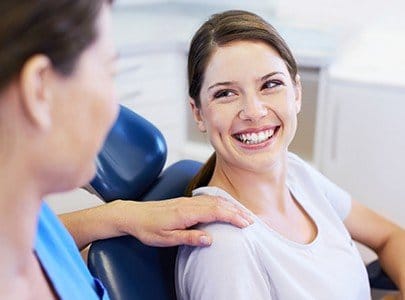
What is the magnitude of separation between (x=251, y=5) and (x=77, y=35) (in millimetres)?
2188

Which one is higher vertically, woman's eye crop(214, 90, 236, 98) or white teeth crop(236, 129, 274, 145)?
woman's eye crop(214, 90, 236, 98)

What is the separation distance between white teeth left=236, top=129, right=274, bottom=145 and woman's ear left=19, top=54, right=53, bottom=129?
2.09 ft

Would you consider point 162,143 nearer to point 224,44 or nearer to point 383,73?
point 224,44

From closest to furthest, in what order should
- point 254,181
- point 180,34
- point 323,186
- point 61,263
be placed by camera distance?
point 61,263
point 254,181
point 323,186
point 180,34

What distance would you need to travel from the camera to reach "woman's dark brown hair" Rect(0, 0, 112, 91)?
0.56m

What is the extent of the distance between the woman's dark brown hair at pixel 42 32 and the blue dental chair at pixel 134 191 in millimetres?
622

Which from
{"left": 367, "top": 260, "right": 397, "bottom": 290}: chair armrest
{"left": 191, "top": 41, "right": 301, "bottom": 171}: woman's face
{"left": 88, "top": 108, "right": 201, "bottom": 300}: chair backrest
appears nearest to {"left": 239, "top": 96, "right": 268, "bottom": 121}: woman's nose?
{"left": 191, "top": 41, "right": 301, "bottom": 171}: woman's face

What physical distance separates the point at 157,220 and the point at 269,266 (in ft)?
0.69

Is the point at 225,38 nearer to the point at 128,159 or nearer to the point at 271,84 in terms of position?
the point at 271,84

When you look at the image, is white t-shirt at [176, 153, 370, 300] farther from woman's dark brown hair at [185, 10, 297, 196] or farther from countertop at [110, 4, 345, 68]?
countertop at [110, 4, 345, 68]

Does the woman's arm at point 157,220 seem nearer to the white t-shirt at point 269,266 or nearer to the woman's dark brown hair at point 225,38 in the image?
the white t-shirt at point 269,266

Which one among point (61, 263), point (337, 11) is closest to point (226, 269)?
point (61, 263)

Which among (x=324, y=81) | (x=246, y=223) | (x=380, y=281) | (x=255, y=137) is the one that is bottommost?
(x=380, y=281)

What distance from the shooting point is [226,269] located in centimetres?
109
